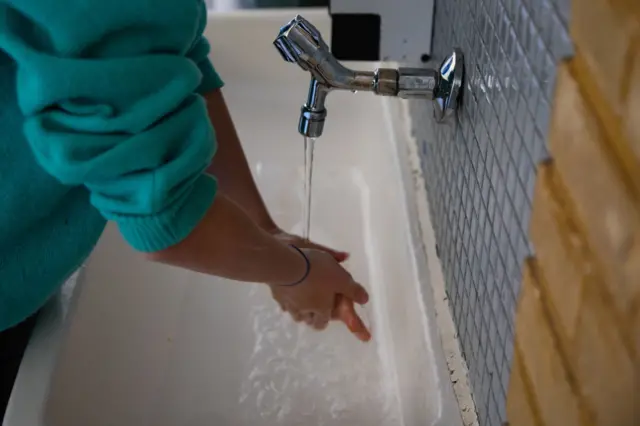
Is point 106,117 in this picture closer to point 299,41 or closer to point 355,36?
point 299,41

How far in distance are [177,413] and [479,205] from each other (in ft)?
1.34

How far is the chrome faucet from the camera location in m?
0.74

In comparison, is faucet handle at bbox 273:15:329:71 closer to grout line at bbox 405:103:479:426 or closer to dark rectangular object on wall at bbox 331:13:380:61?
dark rectangular object on wall at bbox 331:13:380:61

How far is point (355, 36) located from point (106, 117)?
411 millimetres

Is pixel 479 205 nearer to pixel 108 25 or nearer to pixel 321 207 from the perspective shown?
pixel 108 25

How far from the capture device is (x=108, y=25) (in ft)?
1.75

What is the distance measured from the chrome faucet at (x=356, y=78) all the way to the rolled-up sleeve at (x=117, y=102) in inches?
6.5

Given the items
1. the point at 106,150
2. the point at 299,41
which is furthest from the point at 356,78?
the point at 106,150

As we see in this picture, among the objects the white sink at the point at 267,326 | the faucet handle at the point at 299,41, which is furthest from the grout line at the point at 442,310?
the faucet handle at the point at 299,41

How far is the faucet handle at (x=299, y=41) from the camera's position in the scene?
0.73m

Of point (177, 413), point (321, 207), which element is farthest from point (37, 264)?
point (321, 207)

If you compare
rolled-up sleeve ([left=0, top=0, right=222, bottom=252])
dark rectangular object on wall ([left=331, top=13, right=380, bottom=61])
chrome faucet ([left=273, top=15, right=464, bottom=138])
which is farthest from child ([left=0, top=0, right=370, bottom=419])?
dark rectangular object on wall ([left=331, top=13, right=380, bottom=61])

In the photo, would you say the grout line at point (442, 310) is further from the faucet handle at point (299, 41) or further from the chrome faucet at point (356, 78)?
the faucet handle at point (299, 41)

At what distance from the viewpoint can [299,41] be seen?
0.73 meters
